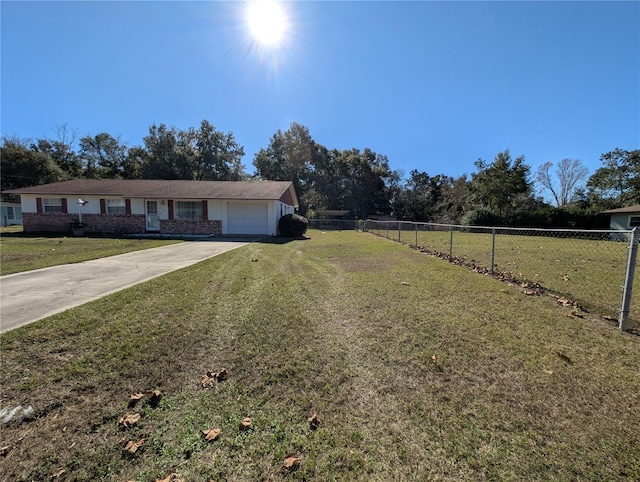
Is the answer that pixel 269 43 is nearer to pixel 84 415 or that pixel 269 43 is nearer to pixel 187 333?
pixel 187 333

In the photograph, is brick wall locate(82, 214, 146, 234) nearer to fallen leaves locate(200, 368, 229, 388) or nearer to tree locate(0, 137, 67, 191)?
fallen leaves locate(200, 368, 229, 388)

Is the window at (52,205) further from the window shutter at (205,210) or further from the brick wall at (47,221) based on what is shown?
the window shutter at (205,210)

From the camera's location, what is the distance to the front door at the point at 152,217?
1995 centimetres

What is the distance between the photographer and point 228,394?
256cm

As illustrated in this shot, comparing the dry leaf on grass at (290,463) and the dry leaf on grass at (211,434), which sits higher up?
the dry leaf on grass at (290,463)

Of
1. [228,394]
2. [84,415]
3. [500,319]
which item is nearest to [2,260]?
[84,415]

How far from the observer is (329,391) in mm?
2592

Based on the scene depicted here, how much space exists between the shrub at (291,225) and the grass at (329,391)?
562 inches

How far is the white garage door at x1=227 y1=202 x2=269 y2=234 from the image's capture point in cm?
2000

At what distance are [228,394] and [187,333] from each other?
1476 millimetres

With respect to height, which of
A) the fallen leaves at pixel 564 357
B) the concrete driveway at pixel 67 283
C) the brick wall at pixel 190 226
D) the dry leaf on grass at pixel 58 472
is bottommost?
the dry leaf on grass at pixel 58 472

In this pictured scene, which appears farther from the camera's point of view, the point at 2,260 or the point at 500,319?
the point at 2,260

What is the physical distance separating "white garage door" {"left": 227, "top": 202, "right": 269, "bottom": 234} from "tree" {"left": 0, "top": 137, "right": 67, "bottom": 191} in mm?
32170

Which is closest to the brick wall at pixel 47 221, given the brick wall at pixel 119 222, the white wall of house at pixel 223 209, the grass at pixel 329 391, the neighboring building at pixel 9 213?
the white wall of house at pixel 223 209
